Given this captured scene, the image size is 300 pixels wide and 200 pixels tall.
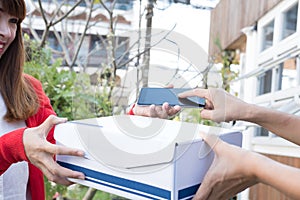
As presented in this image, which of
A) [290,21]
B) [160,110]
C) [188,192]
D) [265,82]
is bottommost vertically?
[188,192]

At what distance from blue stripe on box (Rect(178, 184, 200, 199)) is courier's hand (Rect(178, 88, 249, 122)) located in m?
0.17

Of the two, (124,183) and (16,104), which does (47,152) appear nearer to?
(124,183)

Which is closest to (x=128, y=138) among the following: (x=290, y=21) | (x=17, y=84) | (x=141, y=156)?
(x=141, y=156)

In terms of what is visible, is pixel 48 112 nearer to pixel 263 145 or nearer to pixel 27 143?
pixel 27 143

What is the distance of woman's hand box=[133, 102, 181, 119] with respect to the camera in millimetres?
620

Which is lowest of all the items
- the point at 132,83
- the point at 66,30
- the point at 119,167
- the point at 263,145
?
the point at 263,145

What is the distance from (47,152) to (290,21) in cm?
179

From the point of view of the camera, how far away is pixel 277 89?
81.6 inches

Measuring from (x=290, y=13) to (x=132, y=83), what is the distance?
1.48m

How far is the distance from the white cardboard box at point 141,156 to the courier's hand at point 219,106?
2.8 inches

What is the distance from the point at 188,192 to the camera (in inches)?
18.8

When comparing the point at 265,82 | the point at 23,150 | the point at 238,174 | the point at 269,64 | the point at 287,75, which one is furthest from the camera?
the point at 265,82

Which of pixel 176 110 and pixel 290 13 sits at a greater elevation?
pixel 290 13

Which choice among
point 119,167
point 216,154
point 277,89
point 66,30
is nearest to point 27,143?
point 119,167
